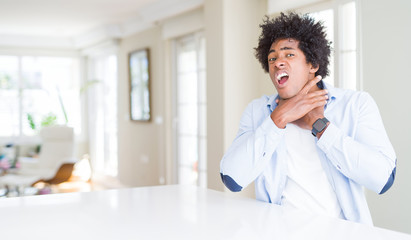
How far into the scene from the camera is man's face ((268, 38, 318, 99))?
1.67 meters

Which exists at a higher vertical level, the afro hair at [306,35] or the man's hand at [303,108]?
the afro hair at [306,35]

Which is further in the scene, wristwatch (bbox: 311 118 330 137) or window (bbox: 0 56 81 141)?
window (bbox: 0 56 81 141)

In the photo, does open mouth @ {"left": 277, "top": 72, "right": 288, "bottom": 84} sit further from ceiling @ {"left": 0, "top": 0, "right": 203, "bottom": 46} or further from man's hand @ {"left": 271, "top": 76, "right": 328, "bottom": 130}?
ceiling @ {"left": 0, "top": 0, "right": 203, "bottom": 46}

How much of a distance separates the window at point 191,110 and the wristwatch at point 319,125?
3.69 m

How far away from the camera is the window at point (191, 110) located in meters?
5.29

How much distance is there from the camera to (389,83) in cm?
311

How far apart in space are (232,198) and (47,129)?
5.44 m

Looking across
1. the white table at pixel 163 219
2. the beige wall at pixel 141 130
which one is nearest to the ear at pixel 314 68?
the white table at pixel 163 219

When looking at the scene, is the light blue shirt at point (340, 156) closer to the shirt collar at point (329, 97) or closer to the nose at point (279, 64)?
the shirt collar at point (329, 97)

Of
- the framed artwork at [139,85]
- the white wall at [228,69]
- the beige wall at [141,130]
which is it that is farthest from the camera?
the framed artwork at [139,85]

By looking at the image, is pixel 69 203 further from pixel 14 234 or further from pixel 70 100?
pixel 70 100

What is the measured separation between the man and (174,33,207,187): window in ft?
11.4

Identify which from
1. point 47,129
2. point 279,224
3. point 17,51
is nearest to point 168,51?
point 47,129

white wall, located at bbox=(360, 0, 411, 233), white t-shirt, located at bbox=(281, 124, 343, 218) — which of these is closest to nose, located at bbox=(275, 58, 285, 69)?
white t-shirt, located at bbox=(281, 124, 343, 218)
